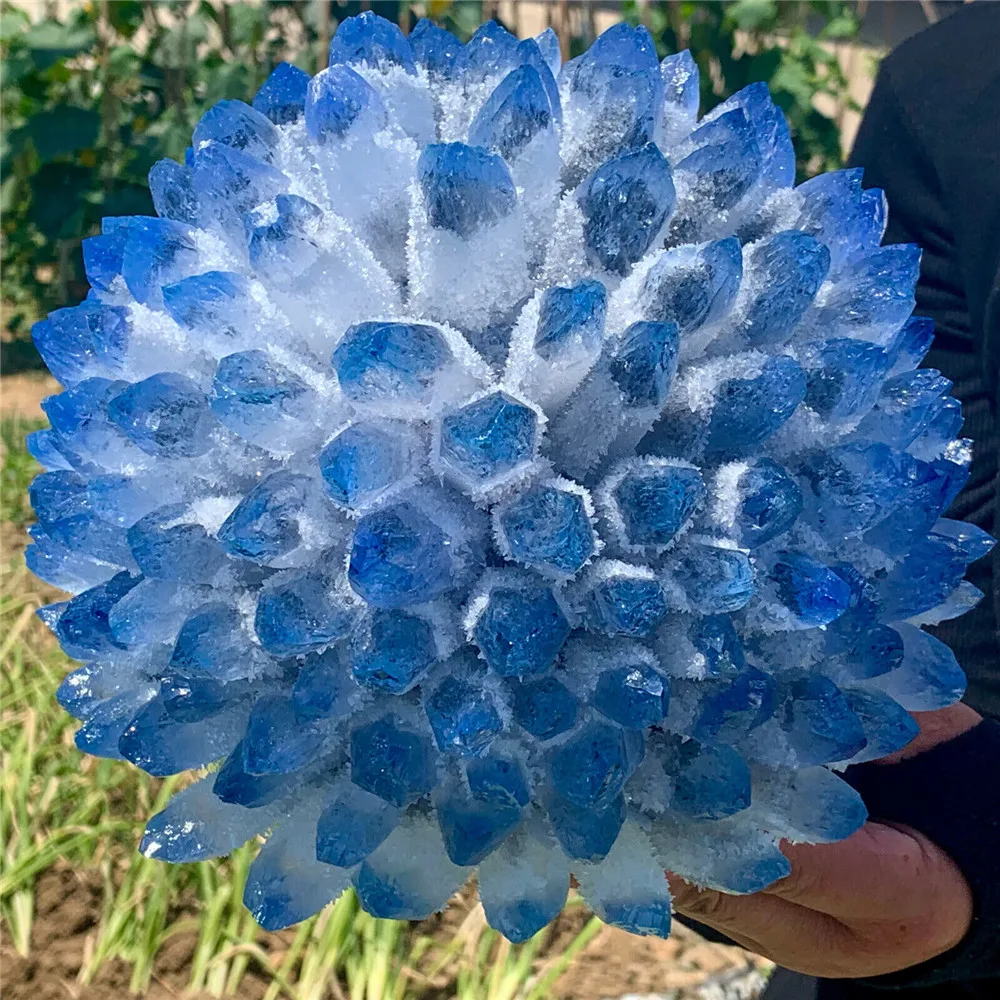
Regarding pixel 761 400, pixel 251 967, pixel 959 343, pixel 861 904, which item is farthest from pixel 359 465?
pixel 251 967

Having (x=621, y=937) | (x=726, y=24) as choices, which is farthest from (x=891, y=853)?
(x=726, y=24)

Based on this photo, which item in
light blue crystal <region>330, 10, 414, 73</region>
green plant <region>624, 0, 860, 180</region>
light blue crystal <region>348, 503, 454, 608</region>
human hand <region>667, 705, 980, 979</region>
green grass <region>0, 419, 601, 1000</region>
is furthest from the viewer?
green plant <region>624, 0, 860, 180</region>

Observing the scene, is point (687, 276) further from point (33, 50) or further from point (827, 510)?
point (33, 50)

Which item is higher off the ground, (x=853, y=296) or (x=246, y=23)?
(x=853, y=296)

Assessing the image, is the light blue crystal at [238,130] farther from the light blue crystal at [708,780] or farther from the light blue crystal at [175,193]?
the light blue crystal at [708,780]

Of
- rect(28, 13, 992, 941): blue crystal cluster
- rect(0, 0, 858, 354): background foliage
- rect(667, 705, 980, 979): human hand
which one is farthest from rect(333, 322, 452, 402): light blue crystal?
rect(0, 0, 858, 354): background foliage

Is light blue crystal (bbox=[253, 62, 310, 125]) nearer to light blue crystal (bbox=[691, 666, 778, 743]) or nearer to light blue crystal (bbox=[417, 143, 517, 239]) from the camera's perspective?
light blue crystal (bbox=[417, 143, 517, 239])

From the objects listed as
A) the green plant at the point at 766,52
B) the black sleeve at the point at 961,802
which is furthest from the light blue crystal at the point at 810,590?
the green plant at the point at 766,52
